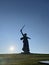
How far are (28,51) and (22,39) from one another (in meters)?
6.84

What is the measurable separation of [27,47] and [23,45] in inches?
87.4

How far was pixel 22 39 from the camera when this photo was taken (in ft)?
303

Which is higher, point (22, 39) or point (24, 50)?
point (22, 39)

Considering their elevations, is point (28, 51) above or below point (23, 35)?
below

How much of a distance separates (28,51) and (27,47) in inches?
99.0

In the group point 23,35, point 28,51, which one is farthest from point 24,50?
point 23,35

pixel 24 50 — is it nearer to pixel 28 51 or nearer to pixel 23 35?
pixel 28 51

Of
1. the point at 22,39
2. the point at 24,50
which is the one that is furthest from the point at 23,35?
the point at 24,50

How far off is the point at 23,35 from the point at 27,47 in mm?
7303

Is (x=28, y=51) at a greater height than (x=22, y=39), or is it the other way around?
(x=22, y=39)

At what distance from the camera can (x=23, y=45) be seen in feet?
295

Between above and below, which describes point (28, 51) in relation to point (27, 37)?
below

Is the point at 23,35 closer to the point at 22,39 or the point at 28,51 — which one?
the point at 22,39

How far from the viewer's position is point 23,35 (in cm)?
9369
